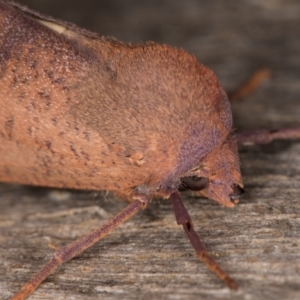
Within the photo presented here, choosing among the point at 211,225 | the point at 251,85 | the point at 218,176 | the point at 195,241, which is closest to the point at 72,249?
the point at 195,241

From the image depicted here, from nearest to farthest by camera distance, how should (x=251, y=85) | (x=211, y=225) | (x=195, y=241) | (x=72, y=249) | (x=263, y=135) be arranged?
(x=195, y=241)
(x=72, y=249)
(x=211, y=225)
(x=263, y=135)
(x=251, y=85)

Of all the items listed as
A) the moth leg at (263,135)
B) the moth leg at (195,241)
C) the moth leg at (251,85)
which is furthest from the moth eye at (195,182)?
the moth leg at (251,85)

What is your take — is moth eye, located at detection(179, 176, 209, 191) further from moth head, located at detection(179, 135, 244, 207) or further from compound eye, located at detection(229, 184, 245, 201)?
compound eye, located at detection(229, 184, 245, 201)

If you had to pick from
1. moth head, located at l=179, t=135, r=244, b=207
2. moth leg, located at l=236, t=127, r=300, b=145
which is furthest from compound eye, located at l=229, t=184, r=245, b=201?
moth leg, located at l=236, t=127, r=300, b=145

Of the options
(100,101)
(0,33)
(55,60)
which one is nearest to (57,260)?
(100,101)

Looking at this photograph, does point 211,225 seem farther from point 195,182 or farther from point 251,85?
point 251,85

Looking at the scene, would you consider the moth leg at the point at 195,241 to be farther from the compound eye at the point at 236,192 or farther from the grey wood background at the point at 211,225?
the compound eye at the point at 236,192
